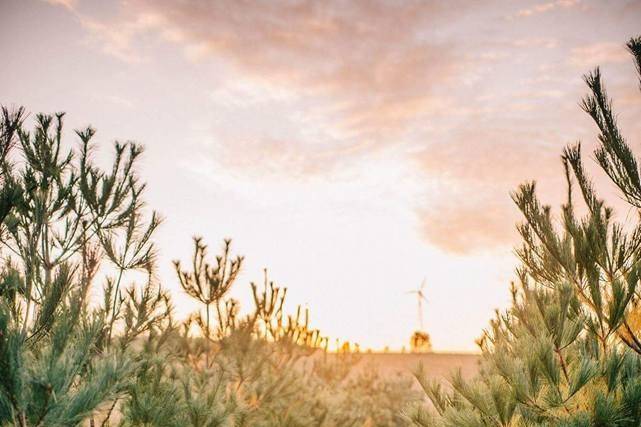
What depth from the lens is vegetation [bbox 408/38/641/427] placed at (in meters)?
3.21

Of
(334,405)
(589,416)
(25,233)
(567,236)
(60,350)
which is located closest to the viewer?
(60,350)

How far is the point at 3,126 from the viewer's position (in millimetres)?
4109

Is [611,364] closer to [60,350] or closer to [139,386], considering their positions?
[60,350]

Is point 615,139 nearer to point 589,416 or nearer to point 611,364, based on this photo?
point 611,364

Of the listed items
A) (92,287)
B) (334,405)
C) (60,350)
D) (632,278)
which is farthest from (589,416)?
(334,405)

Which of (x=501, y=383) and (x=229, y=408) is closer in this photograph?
(x=501, y=383)

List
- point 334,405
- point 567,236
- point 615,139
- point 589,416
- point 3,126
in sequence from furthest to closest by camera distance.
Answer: point 334,405, point 3,126, point 567,236, point 615,139, point 589,416

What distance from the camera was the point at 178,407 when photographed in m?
5.31

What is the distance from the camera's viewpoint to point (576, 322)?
10.9ft

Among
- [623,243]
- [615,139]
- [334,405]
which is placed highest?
[615,139]

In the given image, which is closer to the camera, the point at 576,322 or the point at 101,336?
the point at 576,322

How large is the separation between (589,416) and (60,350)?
11.0ft

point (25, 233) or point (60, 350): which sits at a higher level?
point (25, 233)

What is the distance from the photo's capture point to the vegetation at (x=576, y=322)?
3213mm
